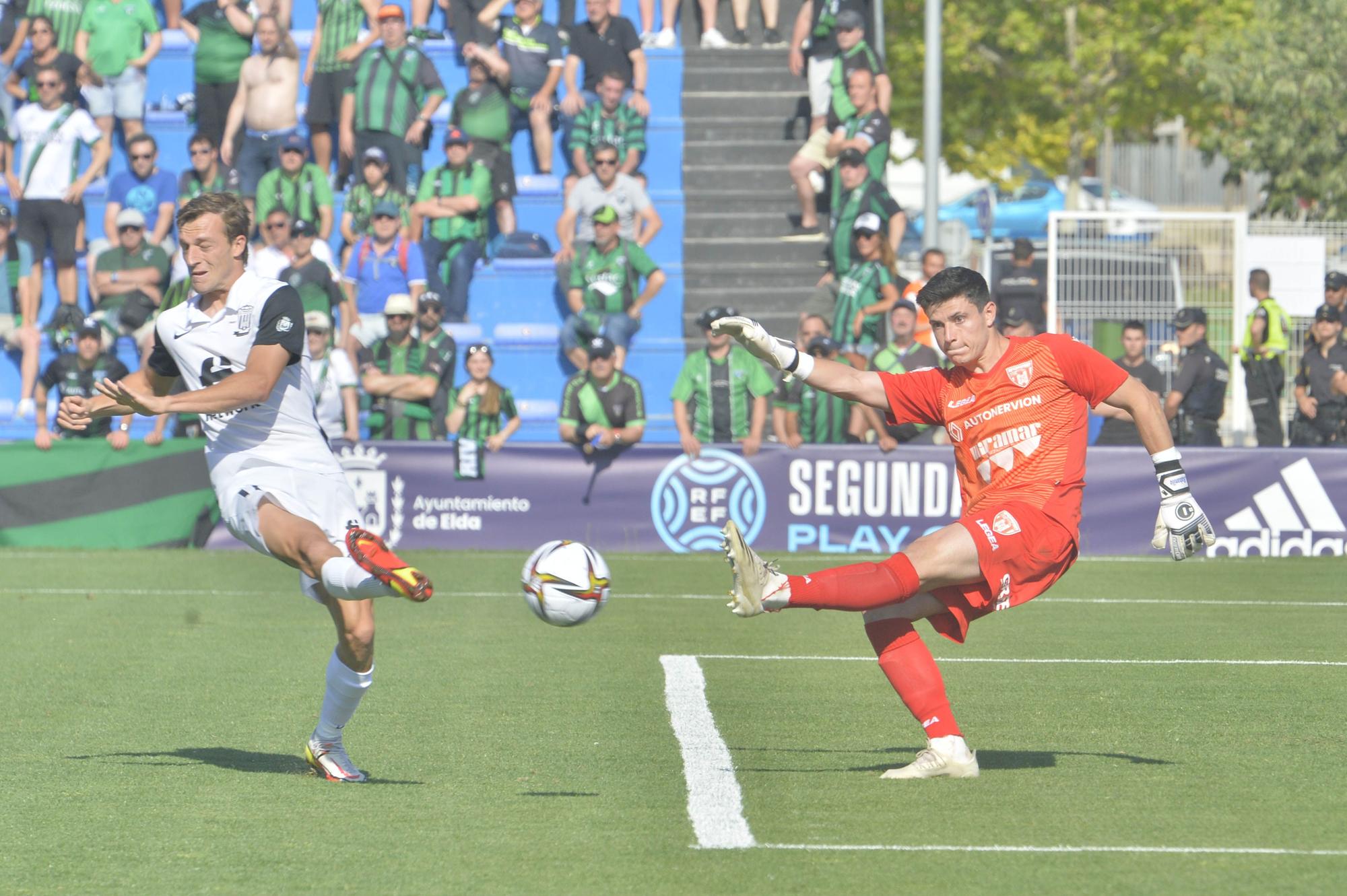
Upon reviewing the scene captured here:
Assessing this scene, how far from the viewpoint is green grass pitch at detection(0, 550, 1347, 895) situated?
5.65 meters

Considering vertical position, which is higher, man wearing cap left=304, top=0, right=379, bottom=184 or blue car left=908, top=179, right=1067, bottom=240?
man wearing cap left=304, top=0, right=379, bottom=184

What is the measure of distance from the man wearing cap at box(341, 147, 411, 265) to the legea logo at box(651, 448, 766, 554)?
206 inches

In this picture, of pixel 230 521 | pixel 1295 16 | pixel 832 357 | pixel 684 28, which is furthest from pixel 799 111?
pixel 230 521

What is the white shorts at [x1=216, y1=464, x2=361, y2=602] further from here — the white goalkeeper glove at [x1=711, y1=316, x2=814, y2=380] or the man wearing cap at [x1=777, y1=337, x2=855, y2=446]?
the man wearing cap at [x1=777, y1=337, x2=855, y2=446]

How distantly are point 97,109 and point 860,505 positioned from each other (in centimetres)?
1140

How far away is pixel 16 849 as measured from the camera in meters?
5.91

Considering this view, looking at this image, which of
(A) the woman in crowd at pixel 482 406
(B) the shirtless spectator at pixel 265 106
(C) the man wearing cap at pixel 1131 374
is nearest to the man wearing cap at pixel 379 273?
(B) the shirtless spectator at pixel 265 106

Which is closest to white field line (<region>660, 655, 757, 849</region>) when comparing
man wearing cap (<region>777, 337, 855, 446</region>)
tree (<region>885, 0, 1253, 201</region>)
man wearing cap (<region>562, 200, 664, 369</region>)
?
man wearing cap (<region>777, 337, 855, 446</region>)

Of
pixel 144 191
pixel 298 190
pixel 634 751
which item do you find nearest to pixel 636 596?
pixel 634 751

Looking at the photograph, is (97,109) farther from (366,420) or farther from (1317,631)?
(1317,631)

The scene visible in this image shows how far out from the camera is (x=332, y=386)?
17.0 m

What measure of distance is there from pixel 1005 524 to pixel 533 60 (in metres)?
16.2

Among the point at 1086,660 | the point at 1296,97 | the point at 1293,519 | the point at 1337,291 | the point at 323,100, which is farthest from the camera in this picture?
the point at 1296,97

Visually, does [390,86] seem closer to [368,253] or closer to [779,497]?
[368,253]
